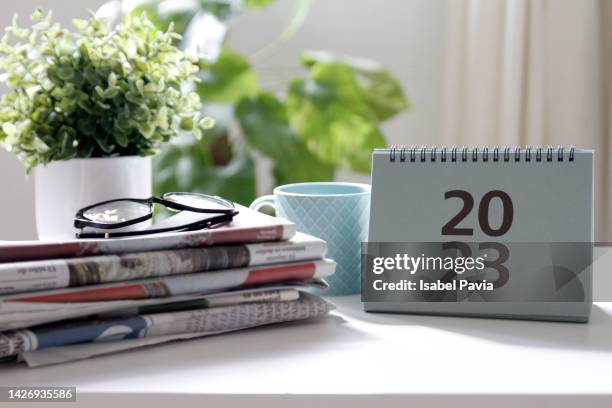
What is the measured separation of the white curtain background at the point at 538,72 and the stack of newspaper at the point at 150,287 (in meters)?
1.38

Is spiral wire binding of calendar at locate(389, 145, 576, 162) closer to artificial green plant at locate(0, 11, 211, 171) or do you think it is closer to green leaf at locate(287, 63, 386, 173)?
artificial green plant at locate(0, 11, 211, 171)

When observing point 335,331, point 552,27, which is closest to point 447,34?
point 552,27

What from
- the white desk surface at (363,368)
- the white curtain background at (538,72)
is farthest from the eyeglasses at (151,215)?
the white curtain background at (538,72)

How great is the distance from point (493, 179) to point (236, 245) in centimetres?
25

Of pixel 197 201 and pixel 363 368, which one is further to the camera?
pixel 197 201

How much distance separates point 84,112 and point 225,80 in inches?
33.7

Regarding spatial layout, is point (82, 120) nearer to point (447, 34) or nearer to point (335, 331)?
point (335, 331)

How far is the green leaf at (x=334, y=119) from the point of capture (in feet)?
5.59

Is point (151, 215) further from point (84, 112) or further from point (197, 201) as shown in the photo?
point (84, 112)

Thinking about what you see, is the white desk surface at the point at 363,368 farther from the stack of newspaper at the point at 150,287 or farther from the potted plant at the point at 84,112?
the potted plant at the point at 84,112

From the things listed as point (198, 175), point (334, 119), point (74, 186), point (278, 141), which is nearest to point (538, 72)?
point (334, 119)

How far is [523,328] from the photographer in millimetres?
710

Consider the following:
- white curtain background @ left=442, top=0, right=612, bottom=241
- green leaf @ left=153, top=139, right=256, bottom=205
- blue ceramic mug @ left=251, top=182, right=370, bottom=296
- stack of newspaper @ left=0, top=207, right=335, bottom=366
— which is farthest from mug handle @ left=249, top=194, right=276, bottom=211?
white curtain background @ left=442, top=0, right=612, bottom=241

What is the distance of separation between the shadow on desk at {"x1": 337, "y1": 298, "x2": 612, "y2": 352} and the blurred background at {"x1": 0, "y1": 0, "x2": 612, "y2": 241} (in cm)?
102
